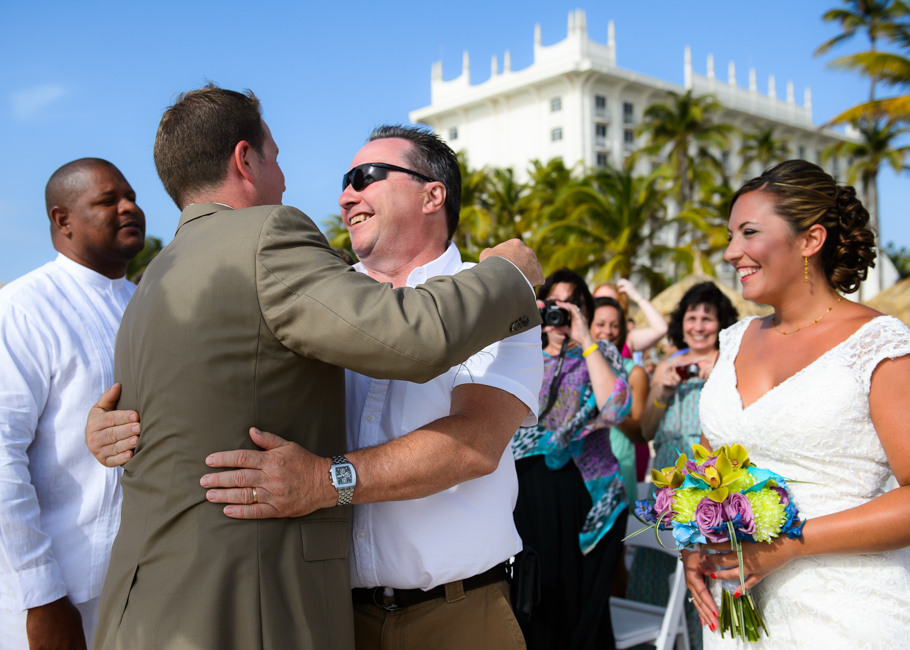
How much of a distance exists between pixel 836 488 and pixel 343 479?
72.1 inches

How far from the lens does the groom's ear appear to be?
2760mm

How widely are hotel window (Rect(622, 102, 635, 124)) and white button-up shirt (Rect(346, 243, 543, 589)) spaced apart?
186 ft

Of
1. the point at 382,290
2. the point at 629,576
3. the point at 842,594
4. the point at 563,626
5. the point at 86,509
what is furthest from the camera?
the point at 629,576

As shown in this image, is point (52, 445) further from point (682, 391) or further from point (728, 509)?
point (682, 391)

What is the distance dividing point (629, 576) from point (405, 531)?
4.50 metres

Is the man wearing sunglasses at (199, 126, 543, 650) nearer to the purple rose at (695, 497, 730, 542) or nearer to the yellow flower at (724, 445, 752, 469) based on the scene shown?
the purple rose at (695, 497, 730, 542)

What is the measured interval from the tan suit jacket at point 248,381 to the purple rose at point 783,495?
123cm

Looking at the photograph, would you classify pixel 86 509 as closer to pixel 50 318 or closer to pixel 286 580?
pixel 50 318

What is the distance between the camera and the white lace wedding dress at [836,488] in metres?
2.43

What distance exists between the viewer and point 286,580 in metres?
1.73

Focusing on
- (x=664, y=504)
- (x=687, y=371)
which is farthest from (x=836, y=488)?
(x=687, y=371)

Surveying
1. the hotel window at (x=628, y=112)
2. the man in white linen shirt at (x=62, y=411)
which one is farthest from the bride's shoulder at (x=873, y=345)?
the hotel window at (x=628, y=112)

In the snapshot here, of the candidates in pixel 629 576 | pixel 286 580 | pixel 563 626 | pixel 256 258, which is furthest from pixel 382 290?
pixel 629 576

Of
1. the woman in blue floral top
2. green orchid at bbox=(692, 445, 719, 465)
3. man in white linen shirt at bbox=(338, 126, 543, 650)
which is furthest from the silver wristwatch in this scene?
the woman in blue floral top
